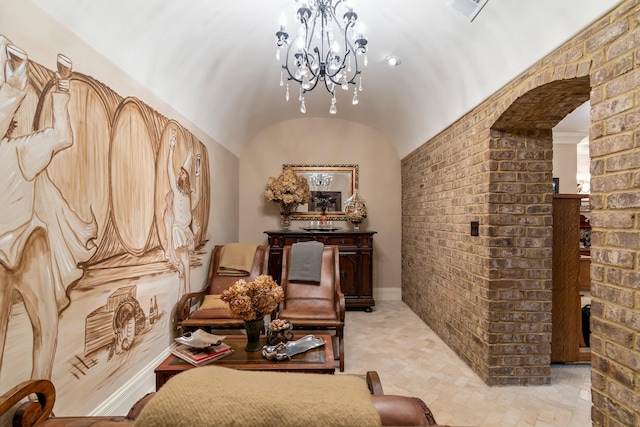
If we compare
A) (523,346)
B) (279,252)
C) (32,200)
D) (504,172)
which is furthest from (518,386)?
(32,200)

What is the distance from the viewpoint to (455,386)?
240 centimetres

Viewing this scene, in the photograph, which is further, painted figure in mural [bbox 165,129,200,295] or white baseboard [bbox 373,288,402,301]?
white baseboard [bbox 373,288,402,301]

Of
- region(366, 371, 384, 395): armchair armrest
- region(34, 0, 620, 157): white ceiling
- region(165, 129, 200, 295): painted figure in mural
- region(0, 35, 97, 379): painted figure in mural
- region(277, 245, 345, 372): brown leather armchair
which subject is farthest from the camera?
region(277, 245, 345, 372): brown leather armchair

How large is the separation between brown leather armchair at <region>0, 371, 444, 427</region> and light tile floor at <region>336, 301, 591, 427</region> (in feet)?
4.00

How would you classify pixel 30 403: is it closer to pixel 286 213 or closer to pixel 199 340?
pixel 199 340

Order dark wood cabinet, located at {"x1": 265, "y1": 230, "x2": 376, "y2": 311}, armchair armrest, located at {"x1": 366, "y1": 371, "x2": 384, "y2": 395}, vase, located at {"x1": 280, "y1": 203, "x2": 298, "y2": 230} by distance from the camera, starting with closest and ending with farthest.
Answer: armchair armrest, located at {"x1": 366, "y1": 371, "x2": 384, "y2": 395} < dark wood cabinet, located at {"x1": 265, "y1": 230, "x2": 376, "y2": 311} < vase, located at {"x1": 280, "y1": 203, "x2": 298, "y2": 230}

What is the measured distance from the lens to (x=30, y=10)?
1.32 m

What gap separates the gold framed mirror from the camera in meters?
4.95

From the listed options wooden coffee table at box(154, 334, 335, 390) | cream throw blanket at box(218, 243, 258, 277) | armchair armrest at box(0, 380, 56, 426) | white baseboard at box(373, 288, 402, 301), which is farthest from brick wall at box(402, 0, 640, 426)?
armchair armrest at box(0, 380, 56, 426)

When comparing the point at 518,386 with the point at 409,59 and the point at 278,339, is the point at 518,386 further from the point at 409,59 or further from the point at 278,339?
the point at 409,59

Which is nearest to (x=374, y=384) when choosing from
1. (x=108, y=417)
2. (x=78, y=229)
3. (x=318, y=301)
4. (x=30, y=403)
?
(x=108, y=417)

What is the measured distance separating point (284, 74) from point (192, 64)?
1171 mm

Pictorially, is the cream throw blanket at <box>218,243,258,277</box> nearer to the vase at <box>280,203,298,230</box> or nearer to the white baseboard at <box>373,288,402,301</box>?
the vase at <box>280,203,298,230</box>

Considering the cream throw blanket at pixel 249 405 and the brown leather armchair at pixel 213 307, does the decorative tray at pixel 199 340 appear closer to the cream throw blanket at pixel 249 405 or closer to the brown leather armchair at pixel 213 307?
the brown leather armchair at pixel 213 307
